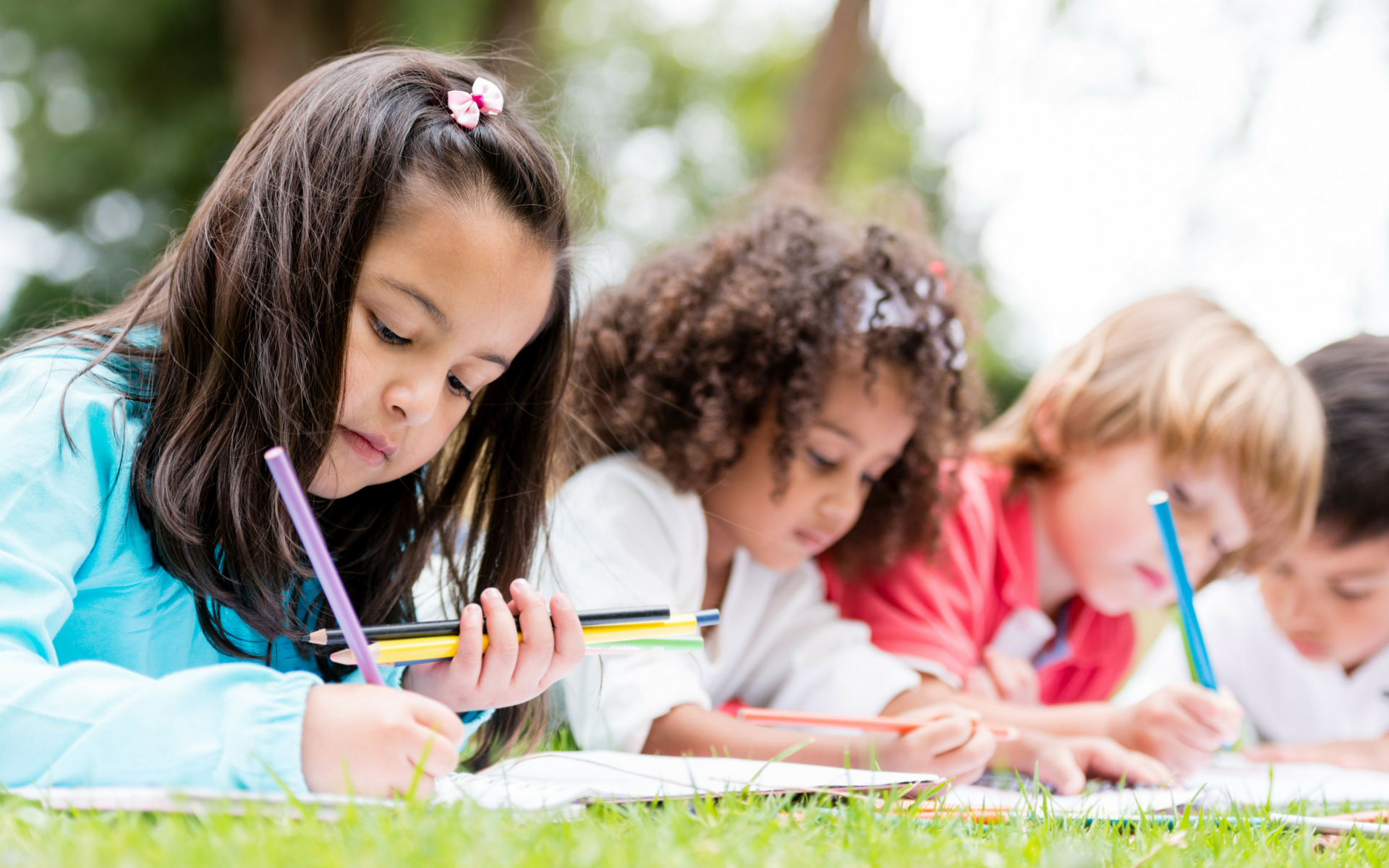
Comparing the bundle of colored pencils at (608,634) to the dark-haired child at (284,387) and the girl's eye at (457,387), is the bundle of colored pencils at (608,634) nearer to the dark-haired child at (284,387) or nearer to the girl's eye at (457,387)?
the dark-haired child at (284,387)

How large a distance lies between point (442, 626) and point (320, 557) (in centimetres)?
15

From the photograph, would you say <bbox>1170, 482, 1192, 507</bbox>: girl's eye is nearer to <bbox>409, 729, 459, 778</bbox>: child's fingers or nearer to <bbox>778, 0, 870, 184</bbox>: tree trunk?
<bbox>409, 729, 459, 778</bbox>: child's fingers

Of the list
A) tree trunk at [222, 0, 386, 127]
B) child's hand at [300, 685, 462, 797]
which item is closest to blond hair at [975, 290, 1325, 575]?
child's hand at [300, 685, 462, 797]

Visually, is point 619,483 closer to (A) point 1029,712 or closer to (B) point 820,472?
(B) point 820,472

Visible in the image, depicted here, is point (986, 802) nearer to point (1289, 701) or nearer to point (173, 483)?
point (173, 483)

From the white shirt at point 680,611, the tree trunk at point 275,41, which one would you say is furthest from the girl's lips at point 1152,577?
the tree trunk at point 275,41

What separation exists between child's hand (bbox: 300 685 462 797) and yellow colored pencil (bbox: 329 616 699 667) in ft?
0.26

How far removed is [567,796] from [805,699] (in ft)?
2.52

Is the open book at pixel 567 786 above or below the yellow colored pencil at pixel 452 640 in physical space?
below

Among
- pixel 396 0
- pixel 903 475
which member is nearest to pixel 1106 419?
pixel 903 475

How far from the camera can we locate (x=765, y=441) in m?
1.46

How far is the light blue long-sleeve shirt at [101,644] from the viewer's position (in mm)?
652

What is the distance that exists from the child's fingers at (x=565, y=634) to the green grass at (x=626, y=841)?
115 mm

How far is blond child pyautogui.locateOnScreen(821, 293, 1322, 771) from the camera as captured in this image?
1625mm
